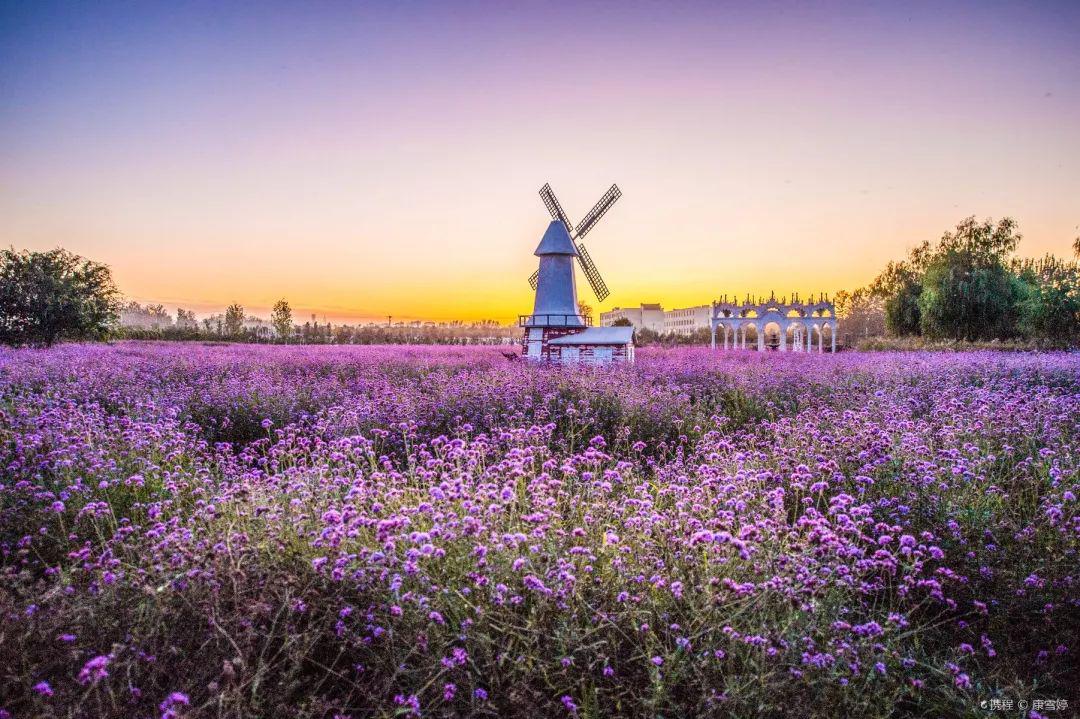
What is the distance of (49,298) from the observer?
22.7 m

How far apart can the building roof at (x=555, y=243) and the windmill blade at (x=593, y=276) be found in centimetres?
582

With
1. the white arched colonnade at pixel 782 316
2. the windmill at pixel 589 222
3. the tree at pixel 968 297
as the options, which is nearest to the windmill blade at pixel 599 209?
the windmill at pixel 589 222

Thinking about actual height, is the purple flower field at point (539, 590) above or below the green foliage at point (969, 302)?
below

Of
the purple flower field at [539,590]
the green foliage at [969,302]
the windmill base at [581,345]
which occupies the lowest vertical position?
the purple flower field at [539,590]

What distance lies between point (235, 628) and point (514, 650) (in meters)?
1.27

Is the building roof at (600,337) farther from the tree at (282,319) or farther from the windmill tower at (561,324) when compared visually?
the tree at (282,319)

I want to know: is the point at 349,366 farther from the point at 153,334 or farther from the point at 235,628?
the point at 153,334

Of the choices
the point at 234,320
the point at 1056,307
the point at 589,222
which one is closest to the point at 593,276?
the point at 589,222

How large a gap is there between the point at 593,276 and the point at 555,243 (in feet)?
21.6

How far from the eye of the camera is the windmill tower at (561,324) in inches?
765

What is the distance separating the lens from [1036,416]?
21.3 feet

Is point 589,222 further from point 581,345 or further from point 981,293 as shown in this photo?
point 981,293

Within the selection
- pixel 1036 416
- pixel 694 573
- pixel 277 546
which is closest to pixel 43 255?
pixel 277 546

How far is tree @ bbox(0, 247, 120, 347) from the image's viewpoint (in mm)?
22625
